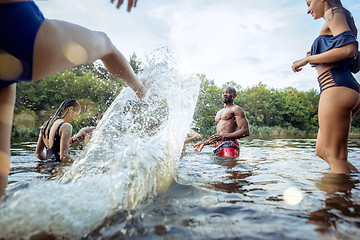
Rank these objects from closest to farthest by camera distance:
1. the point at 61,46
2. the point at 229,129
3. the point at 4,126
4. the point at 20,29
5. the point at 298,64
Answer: the point at 20,29 < the point at 61,46 < the point at 4,126 < the point at 298,64 < the point at 229,129

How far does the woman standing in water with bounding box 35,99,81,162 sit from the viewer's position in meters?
4.09

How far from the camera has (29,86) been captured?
2225 centimetres

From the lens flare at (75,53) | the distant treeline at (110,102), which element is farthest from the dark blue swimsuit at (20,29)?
the distant treeline at (110,102)

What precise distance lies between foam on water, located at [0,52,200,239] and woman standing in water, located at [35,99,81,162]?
1650 millimetres

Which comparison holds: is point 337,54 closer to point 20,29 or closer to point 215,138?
point 20,29

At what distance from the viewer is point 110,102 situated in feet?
80.3

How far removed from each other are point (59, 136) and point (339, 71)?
14.8 feet

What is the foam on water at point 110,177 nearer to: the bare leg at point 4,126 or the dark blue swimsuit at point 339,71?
the bare leg at point 4,126

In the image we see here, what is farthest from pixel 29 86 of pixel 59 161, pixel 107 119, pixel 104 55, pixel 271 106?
pixel 271 106

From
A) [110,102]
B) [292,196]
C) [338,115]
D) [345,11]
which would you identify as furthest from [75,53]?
[110,102]

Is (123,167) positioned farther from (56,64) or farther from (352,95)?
(352,95)

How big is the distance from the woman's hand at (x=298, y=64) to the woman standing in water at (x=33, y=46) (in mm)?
2166

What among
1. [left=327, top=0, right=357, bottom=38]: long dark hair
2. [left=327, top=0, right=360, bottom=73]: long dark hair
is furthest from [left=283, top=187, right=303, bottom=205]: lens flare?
[left=327, top=0, right=357, bottom=38]: long dark hair

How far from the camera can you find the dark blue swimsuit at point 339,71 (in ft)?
6.97
